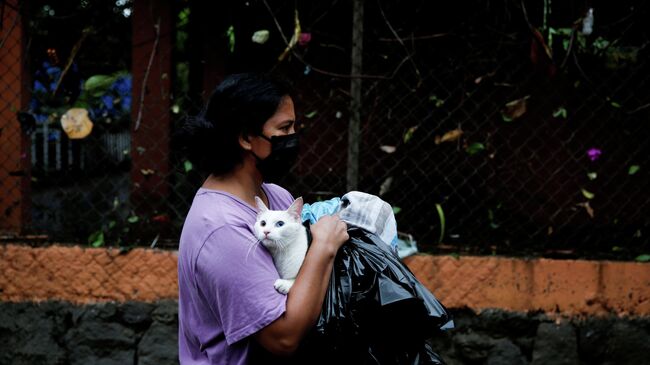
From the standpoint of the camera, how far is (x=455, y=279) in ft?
11.0

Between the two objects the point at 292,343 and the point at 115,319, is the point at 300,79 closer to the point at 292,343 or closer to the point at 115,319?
the point at 115,319

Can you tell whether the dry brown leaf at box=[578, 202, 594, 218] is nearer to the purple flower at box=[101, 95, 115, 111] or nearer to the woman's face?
the woman's face

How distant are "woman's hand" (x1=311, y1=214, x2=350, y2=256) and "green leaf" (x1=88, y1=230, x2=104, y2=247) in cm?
216

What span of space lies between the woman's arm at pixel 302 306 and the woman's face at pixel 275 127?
1.15 ft

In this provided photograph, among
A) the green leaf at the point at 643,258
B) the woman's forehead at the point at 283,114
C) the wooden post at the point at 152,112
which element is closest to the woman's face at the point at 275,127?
the woman's forehead at the point at 283,114

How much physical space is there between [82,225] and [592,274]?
9.73ft

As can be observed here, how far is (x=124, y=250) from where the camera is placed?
337cm

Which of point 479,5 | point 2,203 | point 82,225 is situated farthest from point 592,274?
point 2,203

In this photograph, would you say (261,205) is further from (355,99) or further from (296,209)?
(355,99)

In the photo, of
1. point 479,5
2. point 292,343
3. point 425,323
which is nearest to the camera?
point 292,343

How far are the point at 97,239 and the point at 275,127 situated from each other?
215 centimetres

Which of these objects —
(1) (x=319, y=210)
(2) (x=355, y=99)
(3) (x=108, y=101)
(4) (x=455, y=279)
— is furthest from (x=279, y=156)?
(3) (x=108, y=101)

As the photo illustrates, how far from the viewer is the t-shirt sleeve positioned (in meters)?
1.51

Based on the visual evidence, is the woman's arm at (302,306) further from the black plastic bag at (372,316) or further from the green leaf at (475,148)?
the green leaf at (475,148)
